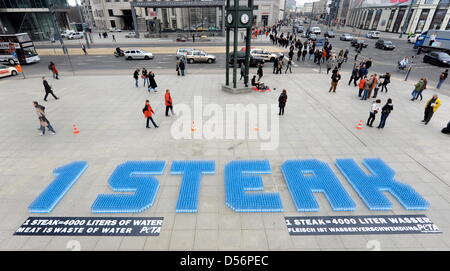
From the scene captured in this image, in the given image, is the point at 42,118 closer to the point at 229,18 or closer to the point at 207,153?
the point at 207,153

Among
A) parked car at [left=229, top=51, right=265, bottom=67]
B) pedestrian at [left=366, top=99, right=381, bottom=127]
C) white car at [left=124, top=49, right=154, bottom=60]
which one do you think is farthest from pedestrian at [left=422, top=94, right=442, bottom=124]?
white car at [left=124, top=49, right=154, bottom=60]

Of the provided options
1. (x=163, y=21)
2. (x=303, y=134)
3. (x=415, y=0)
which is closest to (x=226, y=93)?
(x=303, y=134)

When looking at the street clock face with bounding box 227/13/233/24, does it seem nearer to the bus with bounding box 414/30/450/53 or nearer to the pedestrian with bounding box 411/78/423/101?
the pedestrian with bounding box 411/78/423/101

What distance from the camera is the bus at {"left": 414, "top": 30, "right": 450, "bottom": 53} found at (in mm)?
29891

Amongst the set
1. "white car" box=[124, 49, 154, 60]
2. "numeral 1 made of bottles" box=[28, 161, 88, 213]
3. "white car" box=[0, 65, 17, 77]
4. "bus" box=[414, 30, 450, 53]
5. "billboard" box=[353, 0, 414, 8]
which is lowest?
"numeral 1 made of bottles" box=[28, 161, 88, 213]

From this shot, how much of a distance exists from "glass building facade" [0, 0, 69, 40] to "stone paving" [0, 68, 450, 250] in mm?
42191

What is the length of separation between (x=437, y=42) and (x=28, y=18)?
73503 millimetres

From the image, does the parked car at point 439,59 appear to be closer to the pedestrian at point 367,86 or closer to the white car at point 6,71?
the pedestrian at point 367,86

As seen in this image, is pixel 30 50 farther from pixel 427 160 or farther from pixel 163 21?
pixel 163 21

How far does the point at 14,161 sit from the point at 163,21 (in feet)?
218

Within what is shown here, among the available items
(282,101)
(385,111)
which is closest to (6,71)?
(282,101)

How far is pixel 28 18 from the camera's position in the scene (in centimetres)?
4844

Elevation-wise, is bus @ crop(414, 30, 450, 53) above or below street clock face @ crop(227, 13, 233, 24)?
below

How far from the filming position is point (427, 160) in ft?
30.7
